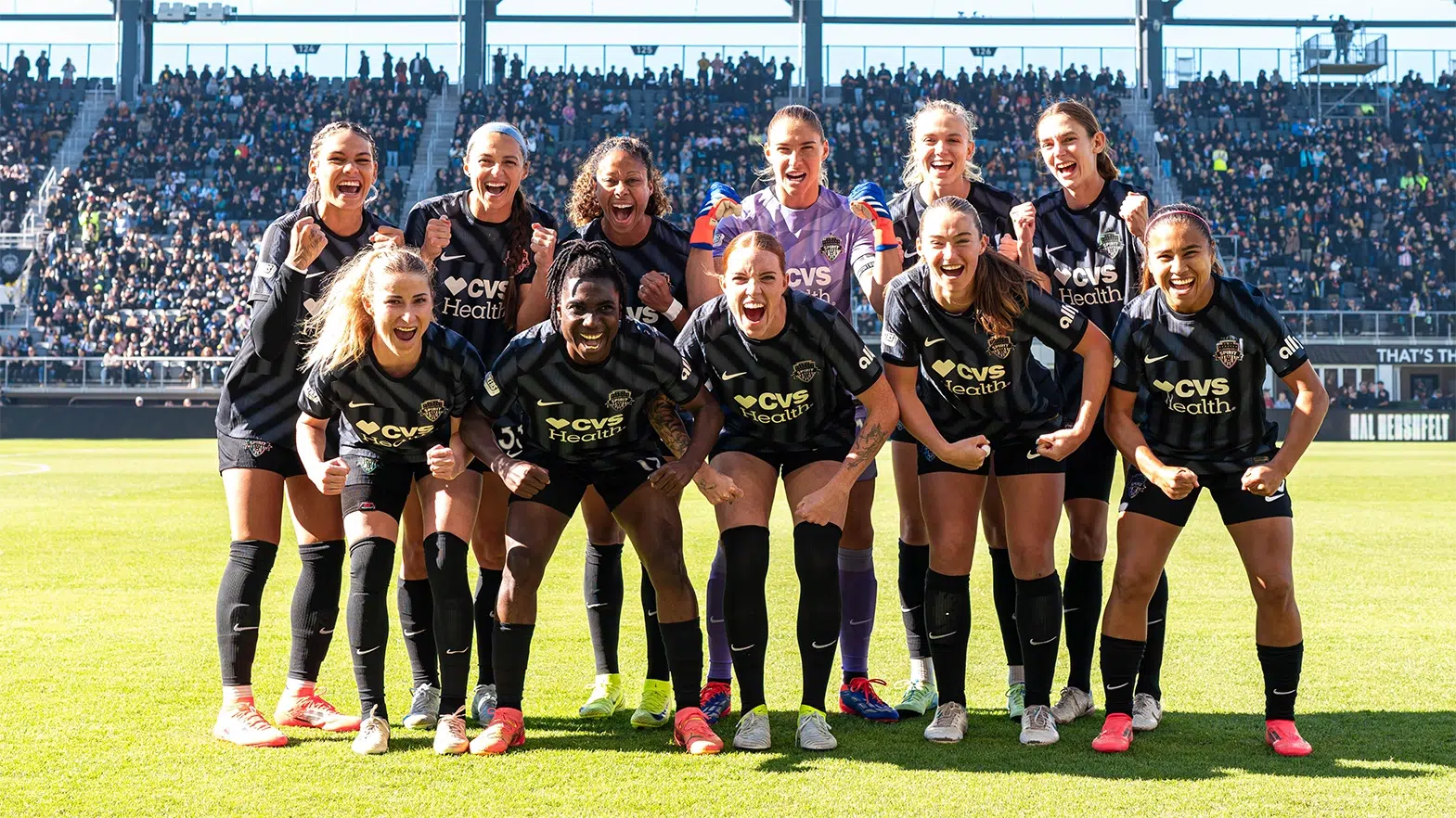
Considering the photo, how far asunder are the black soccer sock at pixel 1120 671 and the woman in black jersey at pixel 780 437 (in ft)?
3.28

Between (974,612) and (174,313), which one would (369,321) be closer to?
(974,612)

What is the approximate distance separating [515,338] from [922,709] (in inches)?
86.4

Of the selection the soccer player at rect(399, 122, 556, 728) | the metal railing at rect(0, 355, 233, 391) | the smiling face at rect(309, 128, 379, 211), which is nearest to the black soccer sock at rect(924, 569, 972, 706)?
the soccer player at rect(399, 122, 556, 728)

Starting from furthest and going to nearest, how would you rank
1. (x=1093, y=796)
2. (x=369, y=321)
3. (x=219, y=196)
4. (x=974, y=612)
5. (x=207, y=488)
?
(x=219, y=196), (x=207, y=488), (x=974, y=612), (x=369, y=321), (x=1093, y=796)

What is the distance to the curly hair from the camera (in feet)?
18.5

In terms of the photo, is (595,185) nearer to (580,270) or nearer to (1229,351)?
(580,270)

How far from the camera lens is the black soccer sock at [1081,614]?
5457mm

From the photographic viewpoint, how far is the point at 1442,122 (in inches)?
1597

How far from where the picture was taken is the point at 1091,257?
5633 mm

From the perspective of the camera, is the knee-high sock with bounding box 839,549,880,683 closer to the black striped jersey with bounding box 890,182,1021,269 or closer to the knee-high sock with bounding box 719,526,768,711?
the knee-high sock with bounding box 719,526,768,711

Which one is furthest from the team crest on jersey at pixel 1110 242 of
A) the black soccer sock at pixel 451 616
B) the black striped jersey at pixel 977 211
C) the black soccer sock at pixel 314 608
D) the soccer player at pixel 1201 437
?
the black soccer sock at pixel 314 608

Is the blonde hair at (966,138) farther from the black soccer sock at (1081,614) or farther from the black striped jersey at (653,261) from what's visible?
the black soccer sock at (1081,614)

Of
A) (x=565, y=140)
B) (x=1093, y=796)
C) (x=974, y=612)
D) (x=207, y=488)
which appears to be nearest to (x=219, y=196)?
(x=565, y=140)

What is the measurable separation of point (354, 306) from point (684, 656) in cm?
174
